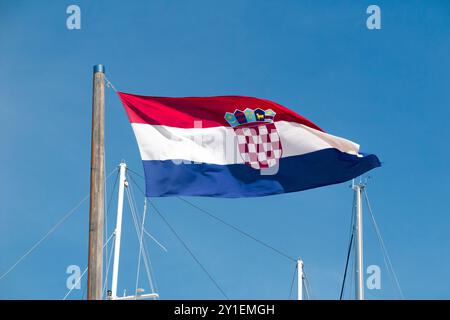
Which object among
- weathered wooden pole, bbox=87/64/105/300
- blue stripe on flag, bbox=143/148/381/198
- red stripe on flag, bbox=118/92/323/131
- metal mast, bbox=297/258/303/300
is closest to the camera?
weathered wooden pole, bbox=87/64/105/300

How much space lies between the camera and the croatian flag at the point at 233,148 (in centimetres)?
2111

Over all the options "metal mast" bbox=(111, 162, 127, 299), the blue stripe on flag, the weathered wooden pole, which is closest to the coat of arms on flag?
the blue stripe on flag

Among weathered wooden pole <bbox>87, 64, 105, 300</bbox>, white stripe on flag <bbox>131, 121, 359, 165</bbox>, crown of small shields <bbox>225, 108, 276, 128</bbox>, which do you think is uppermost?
crown of small shields <bbox>225, 108, 276, 128</bbox>

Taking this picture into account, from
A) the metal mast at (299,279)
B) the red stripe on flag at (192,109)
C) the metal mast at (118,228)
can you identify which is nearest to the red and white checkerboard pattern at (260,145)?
the red stripe on flag at (192,109)

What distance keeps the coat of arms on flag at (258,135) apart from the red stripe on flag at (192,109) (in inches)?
5.3

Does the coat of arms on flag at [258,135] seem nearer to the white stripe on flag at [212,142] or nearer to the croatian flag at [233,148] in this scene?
the croatian flag at [233,148]

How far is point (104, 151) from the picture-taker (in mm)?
16984

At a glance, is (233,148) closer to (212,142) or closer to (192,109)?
(212,142)

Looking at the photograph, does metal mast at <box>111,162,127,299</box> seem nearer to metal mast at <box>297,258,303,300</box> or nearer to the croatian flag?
the croatian flag

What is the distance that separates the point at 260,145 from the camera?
73.4 ft

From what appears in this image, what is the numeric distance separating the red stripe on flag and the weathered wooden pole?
157 inches

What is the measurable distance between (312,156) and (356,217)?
13.8 m

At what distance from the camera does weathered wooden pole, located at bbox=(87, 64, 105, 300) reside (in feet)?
52.4

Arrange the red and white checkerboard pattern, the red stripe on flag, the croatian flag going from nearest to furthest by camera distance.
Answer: the croatian flag
the red stripe on flag
the red and white checkerboard pattern
